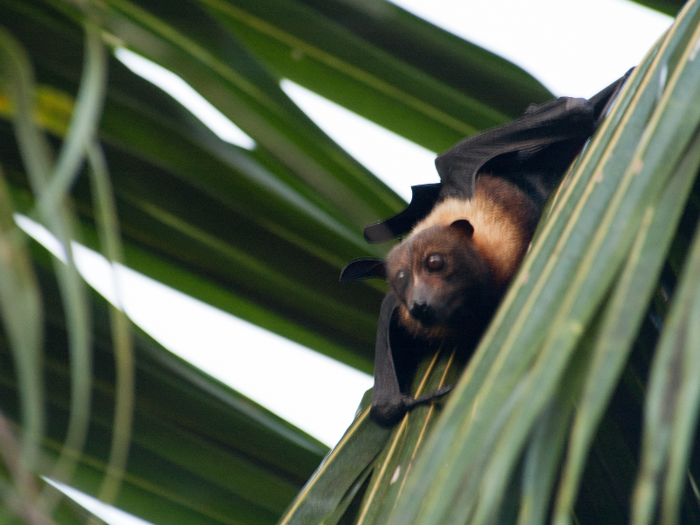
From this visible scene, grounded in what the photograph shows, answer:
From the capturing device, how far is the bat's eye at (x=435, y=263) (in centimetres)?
281

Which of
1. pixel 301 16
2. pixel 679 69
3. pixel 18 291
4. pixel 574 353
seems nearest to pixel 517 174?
pixel 301 16

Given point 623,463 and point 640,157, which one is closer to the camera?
point 640,157

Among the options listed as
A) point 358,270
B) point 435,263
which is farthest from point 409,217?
point 358,270

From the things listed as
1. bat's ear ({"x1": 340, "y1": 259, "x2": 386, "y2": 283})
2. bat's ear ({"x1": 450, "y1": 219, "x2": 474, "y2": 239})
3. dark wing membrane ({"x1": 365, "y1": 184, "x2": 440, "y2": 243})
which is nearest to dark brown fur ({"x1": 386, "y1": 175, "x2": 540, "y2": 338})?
bat's ear ({"x1": 450, "y1": 219, "x2": 474, "y2": 239})

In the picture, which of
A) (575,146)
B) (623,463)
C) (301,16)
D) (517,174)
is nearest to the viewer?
(623,463)

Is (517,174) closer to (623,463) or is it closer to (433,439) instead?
(623,463)

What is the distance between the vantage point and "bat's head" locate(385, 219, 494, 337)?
8.29ft

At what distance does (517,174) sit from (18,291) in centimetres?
257

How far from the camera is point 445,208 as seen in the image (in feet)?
10.5

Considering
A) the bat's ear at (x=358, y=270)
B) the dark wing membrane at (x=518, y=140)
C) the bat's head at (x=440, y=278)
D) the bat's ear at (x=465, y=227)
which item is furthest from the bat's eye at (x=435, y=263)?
the bat's ear at (x=358, y=270)

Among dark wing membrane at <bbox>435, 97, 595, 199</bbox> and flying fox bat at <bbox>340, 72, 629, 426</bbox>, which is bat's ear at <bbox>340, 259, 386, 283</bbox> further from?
dark wing membrane at <bbox>435, 97, 595, 199</bbox>

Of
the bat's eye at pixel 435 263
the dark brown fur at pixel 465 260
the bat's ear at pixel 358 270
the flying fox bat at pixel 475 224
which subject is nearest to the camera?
the bat's ear at pixel 358 270

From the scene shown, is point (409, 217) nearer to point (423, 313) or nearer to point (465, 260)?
point (465, 260)

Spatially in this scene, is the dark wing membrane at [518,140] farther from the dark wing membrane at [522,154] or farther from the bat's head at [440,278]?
the bat's head at [440,278]
